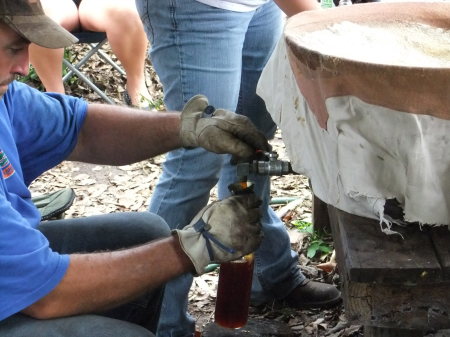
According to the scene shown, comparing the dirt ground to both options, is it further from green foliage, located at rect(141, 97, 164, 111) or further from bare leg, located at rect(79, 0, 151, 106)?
bare leg, located at rect(79, 0, 151, 106)

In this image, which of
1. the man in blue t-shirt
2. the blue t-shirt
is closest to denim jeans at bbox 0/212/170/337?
the man in blue t-shirt

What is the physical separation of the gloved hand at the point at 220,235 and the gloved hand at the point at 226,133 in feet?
0.71

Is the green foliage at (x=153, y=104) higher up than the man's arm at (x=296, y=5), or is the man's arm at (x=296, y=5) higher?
the man's arm at (x=296, y=5)

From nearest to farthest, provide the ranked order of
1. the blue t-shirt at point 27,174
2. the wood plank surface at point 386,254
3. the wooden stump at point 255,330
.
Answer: the wood plank surface at point 386,254
the blue t-shirt at point 27,174
the wooden stump at point 255,330

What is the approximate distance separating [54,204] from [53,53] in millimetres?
1580

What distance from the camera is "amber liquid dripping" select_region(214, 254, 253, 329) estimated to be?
7.09ft

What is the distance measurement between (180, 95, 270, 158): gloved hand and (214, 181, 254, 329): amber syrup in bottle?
0.34 m

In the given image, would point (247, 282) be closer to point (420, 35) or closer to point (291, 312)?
point (291, 312)

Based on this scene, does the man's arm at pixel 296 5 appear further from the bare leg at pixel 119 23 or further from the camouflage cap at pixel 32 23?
the bare leg at pixel 119 23

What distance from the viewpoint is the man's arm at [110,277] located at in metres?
1.67

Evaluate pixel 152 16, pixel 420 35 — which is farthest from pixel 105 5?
pixel 420 35

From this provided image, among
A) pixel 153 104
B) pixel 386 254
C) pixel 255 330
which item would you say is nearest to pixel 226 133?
pixel 386 254

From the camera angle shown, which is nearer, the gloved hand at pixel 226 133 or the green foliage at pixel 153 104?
the gloved hand at pixel 226 133

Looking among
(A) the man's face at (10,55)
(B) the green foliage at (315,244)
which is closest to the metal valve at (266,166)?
(A) the man's face at (10,55)
